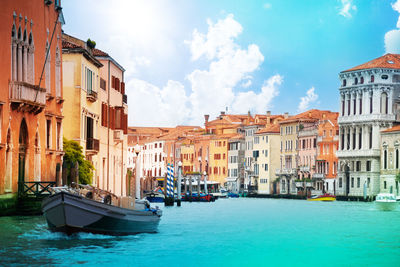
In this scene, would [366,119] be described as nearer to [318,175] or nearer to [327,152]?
[327,152]

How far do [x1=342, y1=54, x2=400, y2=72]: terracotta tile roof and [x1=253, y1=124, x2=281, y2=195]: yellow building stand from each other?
17455 millimetres

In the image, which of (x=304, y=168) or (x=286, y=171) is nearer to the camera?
(x=304, y=168)

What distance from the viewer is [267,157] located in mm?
91375

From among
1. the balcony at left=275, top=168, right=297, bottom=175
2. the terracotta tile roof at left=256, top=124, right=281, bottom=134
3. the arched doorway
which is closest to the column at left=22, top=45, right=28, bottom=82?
the arched doorway

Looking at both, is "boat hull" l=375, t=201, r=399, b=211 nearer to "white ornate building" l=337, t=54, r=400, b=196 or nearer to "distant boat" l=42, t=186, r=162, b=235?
"white ornate building" l=337, t=54, r=400, b=196

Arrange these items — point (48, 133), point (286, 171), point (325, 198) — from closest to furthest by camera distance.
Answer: point (48, 133) → point (325, 198) → point (286, 171)

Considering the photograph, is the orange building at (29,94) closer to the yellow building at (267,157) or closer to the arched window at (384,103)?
the arched window at (384,103)

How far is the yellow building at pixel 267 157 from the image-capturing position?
90.5 meters

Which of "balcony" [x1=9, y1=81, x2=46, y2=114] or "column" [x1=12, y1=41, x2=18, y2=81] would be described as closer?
"balcony" [x1=9, y1=81, x2=46, y2=114]

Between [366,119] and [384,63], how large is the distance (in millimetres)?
4657

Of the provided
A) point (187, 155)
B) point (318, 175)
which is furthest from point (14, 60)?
point (187, 155)

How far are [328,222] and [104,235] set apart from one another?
1490 cm

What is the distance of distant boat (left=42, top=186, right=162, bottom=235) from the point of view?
19.0m

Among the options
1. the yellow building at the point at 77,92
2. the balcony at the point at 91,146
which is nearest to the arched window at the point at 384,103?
the balcony at the point at 91,146
